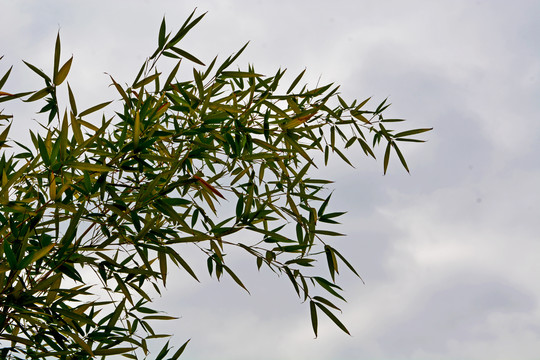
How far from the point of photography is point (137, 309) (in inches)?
116

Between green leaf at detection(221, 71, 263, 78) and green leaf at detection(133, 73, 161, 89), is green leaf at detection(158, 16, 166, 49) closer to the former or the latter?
green leaf at detection(133, 73, 161, 89)

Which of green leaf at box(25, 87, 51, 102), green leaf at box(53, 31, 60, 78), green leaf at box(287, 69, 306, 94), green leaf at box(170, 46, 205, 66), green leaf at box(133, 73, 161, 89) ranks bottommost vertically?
green leaf at box(25, 87, 51, 102)

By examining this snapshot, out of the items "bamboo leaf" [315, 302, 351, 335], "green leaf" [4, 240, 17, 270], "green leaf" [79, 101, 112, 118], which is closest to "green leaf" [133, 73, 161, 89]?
"green leaf" [79, 101, 112, 118]

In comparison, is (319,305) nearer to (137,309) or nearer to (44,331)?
(137,309)

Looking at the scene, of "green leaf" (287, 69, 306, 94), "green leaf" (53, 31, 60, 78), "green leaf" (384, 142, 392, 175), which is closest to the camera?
Answer: "green leaf" (53, 31, 60, 78)

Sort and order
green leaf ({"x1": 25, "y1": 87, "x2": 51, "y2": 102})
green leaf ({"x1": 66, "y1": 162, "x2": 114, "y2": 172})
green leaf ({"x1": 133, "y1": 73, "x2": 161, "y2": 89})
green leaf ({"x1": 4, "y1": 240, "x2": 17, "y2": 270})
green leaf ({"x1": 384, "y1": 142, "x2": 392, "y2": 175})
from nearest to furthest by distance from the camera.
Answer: green leaf ({"x1": 4, "y1": 240, "x2": 17, "y2": 270}) → green leaf ({"x1": 66, "y1": 162, "x2": 114, "y2": 172}) → green leaf ({"x1": 25, "y1": 87, "x2": 51, "y2": 102}) → green leaf ({"x1": 133, "y1": 73, "x2": 161, "y2": 89}) → green leaf ({"x1": 384, "y1": 142, "x2": 392, "y2": 175})

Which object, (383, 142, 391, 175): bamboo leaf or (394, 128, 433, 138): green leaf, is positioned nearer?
(394, 128, 433, 138): green leaf

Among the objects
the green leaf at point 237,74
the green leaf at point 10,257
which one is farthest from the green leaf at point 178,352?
the green leaf at point 237,74

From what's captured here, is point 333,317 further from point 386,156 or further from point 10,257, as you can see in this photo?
point 10,257

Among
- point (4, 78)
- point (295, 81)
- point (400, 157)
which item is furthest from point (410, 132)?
point (4, 78)

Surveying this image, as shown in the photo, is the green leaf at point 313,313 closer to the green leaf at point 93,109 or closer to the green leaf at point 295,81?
the green leaf at point 295,81

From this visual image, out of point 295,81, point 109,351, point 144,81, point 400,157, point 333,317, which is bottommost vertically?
point 109,351

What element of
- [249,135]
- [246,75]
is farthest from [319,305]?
[246,75]

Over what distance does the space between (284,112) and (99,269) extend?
1.00 m
